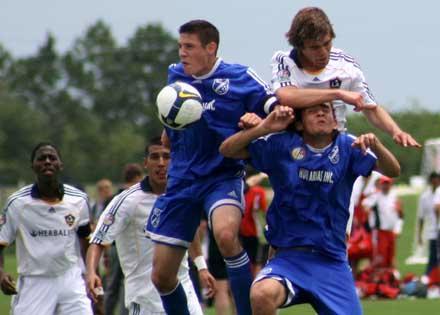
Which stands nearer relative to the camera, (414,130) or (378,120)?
(378,120)

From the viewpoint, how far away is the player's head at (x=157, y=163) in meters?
12.0

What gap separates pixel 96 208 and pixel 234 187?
429 inches

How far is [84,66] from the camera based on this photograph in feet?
285

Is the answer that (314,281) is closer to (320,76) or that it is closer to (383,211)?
(320,76)

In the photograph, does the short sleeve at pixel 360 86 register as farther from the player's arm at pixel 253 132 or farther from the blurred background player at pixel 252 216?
→ the blurred background player at pixel 252 216

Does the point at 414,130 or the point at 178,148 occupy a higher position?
the point at 178,148

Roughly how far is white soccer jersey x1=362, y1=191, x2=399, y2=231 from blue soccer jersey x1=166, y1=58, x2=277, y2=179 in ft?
38.7

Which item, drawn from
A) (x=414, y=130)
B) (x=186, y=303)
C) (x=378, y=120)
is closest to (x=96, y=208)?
(x=186, y=303)

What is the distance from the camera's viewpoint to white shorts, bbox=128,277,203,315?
11.6 m

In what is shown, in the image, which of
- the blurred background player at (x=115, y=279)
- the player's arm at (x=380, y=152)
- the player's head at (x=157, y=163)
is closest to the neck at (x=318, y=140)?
the player's arm at (x=380, y=152)

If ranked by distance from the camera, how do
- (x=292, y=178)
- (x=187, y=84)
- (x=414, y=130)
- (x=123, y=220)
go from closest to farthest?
(x=292, y=178) < (x=187, y=84) < (x=123, y=220) < (x=414, y=130)

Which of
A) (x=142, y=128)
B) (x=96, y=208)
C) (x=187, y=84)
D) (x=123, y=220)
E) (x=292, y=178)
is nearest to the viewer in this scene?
(x=292, y=178)

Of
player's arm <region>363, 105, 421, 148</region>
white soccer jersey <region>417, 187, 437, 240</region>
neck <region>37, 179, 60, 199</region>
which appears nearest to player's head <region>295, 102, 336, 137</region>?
player's arm <region>363, 105, 421, 148</region>

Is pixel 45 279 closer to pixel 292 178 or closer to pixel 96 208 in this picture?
pixel 292 178
